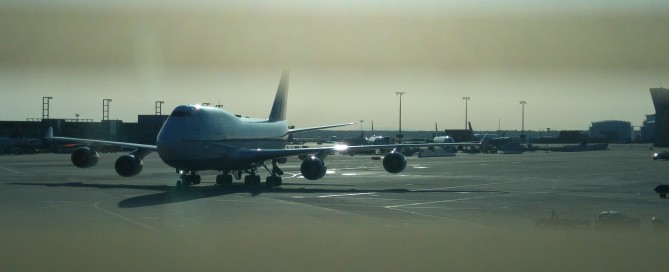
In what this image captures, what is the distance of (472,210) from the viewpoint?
963 inches

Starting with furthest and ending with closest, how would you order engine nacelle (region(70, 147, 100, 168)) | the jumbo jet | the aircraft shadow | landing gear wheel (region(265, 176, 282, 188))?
engine nacelle (region(70, 147, 100, 168)) → landing gear wheel (region(265, 176, 282, 188)) → the jumbo jet → the aircraft shadow

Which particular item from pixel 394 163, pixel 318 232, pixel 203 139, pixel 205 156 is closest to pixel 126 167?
pixel 205 156

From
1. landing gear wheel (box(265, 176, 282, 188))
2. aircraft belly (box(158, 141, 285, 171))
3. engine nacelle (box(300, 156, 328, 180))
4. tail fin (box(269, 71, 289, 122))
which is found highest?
tail fin (box(269, 71, 289, 122))

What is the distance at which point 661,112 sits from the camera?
213 ft

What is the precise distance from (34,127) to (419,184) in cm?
9559

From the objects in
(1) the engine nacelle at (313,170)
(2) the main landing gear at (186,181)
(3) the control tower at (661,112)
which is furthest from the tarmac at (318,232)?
(3) the control tower at (661,112)

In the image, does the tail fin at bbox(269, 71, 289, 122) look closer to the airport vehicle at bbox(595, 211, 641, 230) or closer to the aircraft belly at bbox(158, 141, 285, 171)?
the aircraft belly at bbox(158, 141, 285, 171)

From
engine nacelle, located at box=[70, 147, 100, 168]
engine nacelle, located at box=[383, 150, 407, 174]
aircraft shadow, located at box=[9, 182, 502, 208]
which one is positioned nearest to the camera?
aircraft shadow, located at box=[9, 182, 502, 208]

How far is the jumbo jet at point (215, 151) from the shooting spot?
3641cm

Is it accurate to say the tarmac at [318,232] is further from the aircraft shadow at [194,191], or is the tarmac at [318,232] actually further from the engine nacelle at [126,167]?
the engine nacelle at [126,167]

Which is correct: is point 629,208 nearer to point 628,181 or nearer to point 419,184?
point 419,184

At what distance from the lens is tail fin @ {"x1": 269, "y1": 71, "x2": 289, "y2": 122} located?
5030cm

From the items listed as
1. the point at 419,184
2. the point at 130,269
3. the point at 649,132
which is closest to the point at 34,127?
the point at 419,184

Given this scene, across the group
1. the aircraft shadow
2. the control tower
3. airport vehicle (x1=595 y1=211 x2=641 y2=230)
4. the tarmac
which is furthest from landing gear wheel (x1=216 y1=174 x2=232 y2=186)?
the control tower
